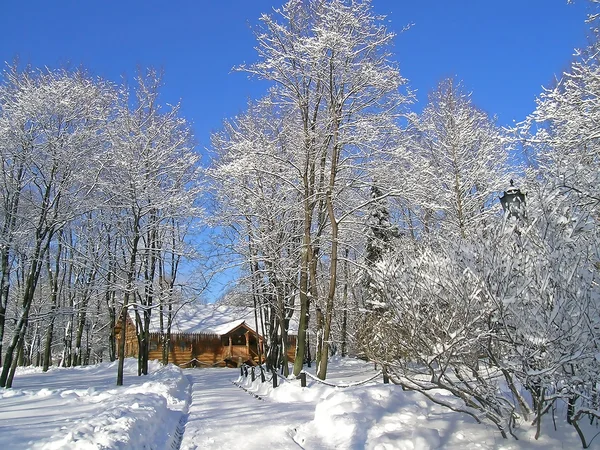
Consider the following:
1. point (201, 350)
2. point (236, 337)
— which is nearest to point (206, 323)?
point (201, 350)

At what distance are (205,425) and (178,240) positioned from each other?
41.7 ft

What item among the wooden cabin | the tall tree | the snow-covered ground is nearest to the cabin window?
the wooden cabin

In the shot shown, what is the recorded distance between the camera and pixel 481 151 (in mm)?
19484

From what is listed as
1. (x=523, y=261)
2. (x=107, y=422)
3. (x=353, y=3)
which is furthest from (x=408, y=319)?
(x=353, y=3)

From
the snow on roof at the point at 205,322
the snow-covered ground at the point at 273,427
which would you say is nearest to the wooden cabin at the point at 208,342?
the snow on roof at the point at 205,322

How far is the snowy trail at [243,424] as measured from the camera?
792 cm

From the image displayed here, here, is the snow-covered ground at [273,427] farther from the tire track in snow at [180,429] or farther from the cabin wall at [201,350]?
the cabin wall at [201,350]

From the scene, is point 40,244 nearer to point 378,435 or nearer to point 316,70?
point 316,70

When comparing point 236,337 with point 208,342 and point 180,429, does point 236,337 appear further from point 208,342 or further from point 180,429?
point 180,429

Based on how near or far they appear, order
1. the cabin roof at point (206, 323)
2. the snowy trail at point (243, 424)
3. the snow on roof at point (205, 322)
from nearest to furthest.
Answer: the snowy trail at point (243, 424) < the cabin roof at point (206, 323) < the snow on roof at point (205, 322)

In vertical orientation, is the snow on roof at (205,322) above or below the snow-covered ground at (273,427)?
above

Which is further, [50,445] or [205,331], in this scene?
[205,331]

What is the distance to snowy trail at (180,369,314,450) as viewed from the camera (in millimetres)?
7918

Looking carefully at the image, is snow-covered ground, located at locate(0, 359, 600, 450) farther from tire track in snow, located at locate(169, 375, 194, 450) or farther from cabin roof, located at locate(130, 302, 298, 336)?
cabin roof, located at locate(130, 302, 298, 336)
